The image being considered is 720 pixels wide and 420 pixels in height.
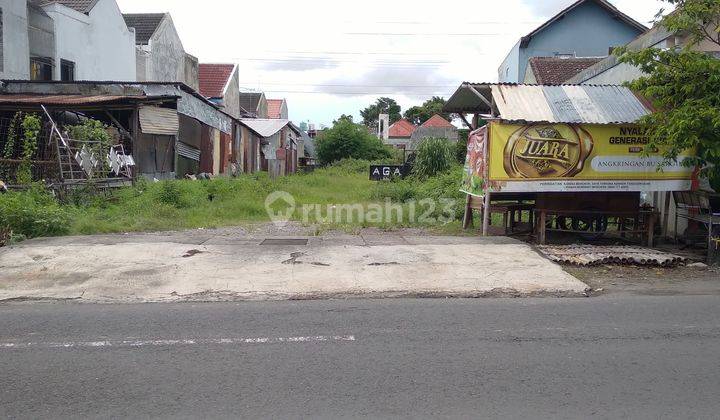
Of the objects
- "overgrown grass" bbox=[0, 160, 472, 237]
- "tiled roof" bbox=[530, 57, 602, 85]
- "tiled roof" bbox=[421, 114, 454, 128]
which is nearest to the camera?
"overgrown grass" bbox=[0, 160, 472, 237]

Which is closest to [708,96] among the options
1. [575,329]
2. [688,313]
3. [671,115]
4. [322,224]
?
[671,115]

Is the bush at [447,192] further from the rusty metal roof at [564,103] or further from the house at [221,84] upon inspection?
the house at [221,84]

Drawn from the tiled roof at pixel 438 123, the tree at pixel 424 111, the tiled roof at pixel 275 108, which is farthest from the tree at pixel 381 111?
the tiled roof at pixel 275 108

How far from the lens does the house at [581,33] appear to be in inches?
1200

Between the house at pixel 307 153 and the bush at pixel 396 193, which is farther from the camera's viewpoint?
the house at pixel 307 153

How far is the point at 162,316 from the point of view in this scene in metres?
6.29

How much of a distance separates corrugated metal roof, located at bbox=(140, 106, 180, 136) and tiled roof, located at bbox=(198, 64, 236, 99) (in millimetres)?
20755

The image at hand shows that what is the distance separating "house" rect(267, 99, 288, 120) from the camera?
60.2 meters

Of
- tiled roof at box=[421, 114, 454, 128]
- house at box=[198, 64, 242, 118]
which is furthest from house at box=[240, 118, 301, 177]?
tiled roof at box=[421, 114, 454, 128]

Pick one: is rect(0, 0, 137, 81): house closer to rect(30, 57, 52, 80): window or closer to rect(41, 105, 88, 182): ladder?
rect(30, 57, 52, 80): window

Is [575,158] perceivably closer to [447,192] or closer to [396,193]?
[447,192]

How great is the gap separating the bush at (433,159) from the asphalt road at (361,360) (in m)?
18.6

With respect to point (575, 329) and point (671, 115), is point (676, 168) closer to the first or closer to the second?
point (671, 115)

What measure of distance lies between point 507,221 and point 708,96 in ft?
14.4
